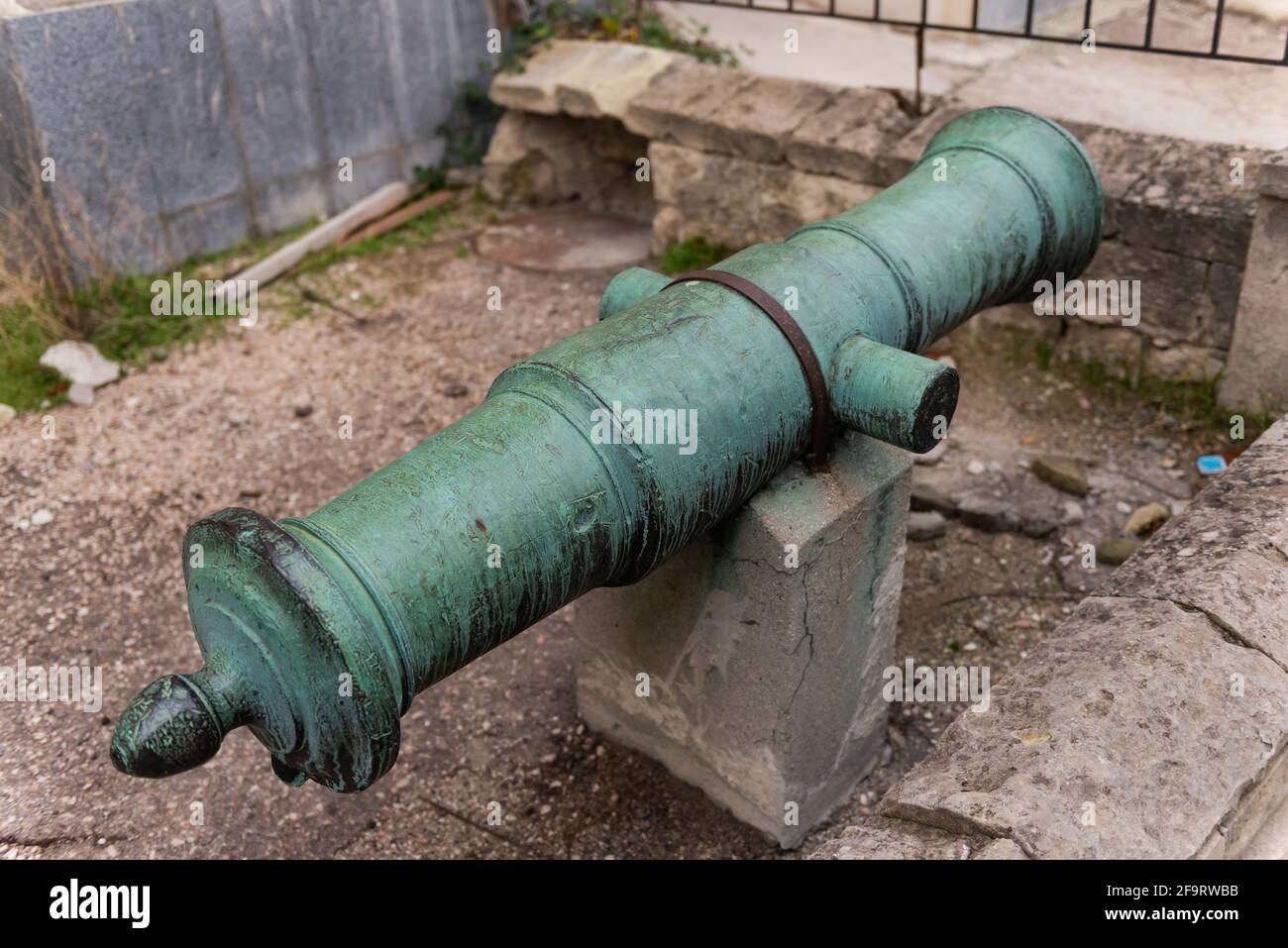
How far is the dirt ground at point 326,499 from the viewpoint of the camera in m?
3.42

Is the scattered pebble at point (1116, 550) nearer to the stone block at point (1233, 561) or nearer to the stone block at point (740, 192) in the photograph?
the stone block at point (1233, 561)

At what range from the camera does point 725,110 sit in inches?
222

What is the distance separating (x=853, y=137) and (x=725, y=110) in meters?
0.69

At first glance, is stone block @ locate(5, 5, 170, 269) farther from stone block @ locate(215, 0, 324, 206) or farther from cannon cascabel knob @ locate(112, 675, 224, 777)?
cannon cascabel knob @ locate(112, 675, 224, 777)

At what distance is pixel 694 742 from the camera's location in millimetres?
3365

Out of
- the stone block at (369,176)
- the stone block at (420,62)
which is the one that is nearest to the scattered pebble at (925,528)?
the stone block at (369,176)

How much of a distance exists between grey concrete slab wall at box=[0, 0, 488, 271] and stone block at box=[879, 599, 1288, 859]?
15.2 feet

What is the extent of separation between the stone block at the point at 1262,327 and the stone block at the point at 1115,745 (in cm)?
209

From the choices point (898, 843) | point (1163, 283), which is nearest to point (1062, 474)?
point (1163, 283)

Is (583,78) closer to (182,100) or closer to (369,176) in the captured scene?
(369,176)

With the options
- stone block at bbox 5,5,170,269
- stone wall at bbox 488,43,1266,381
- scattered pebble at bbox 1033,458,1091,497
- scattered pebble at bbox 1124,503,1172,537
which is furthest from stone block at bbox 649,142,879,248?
stone block at bbox 5,5,170,269

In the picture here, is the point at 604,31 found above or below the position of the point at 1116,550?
above

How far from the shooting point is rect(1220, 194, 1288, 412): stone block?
4137mm

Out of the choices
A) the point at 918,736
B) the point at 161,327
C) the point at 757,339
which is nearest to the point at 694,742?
the point at 918,736
